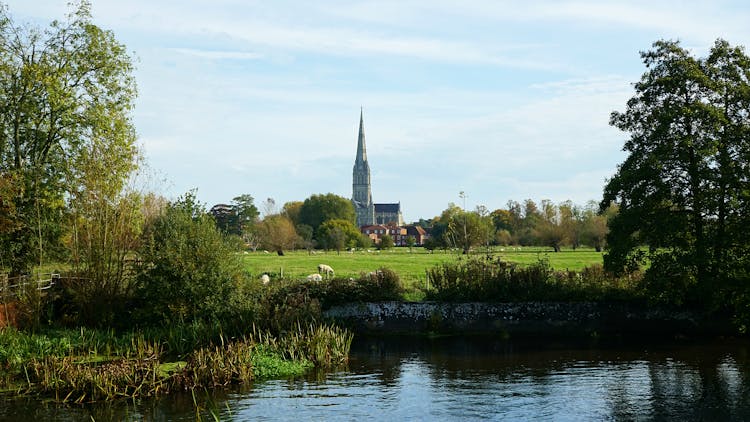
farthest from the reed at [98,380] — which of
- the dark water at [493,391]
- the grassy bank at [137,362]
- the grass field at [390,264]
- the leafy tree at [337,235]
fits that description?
the leafy tree at [337,235]

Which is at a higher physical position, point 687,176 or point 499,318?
point 687,176

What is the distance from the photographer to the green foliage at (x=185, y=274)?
93.1 ft

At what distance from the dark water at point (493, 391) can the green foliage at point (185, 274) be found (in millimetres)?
6149

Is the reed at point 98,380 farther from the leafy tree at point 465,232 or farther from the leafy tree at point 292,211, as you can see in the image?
the leafy tree at point 292,211

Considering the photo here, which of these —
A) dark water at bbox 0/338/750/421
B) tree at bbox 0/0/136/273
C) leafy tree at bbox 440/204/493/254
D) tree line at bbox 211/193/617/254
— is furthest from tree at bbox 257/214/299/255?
dark water at bbox 0/338/750/421

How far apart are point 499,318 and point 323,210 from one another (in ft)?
418

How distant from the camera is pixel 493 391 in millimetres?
20266

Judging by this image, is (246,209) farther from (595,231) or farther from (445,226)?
(595,231)

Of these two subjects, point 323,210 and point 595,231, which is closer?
point 595,231

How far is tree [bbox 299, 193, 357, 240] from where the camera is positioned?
158 meters

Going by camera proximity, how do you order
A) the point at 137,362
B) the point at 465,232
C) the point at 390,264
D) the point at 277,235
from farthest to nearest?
the point at 277,235, the point at 390,264, the point at 465,232, the point at 137,362

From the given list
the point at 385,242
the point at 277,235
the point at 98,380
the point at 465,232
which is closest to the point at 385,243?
the point at 385,242

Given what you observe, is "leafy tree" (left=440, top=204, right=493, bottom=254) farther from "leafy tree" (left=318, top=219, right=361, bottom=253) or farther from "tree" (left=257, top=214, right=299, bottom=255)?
"tree" (left=257, top=214, right=299, bottom=255)

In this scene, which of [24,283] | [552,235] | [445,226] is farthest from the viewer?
[445,226]
